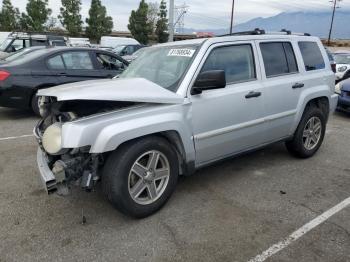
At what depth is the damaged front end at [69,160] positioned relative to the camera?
10.5 feet

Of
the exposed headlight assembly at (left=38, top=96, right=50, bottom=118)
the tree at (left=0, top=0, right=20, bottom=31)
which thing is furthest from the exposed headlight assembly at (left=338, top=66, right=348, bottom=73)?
the tree at (left=0, top=0, right=20, bottom=31)

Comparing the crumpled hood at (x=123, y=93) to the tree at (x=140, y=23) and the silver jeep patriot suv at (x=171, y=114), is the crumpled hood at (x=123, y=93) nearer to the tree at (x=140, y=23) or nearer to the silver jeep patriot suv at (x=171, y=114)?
the silver jeep patriot suv at (x=171, y=114)

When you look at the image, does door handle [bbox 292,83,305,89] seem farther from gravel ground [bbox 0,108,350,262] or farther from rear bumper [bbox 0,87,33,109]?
rear bumper [bbox 0,87,33,109]

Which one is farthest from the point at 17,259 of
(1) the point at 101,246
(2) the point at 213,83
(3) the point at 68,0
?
(3) the point at 68,0

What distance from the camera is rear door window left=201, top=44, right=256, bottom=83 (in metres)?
4.09

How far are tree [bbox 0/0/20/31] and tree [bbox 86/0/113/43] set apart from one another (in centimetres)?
846

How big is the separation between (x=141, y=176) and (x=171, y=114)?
26.7 inches

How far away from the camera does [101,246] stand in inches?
125

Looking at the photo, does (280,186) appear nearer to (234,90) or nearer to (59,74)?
(234,90)

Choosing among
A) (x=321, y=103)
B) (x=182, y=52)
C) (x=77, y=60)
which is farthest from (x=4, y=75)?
(x=321, y=103)

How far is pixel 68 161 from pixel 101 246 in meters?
0.80

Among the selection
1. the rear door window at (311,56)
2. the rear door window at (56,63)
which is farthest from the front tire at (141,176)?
the rear door window at (56,63)

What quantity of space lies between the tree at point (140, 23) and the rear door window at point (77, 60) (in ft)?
132

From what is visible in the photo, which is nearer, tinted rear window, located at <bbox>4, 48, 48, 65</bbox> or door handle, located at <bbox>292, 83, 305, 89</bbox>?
door handle, located at <bbox>292, 83, 305, 89</bbox>
